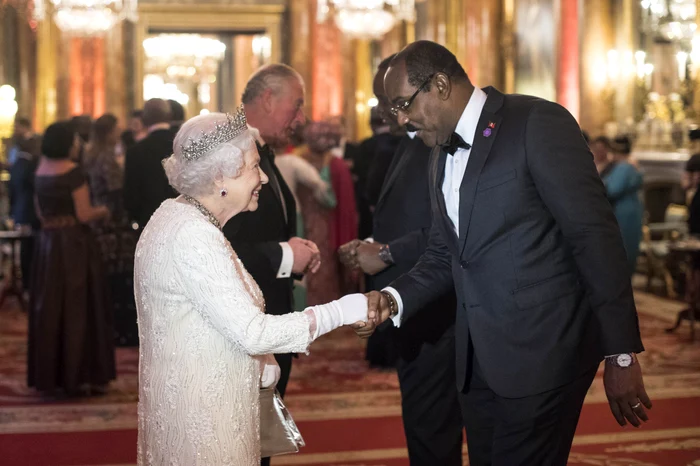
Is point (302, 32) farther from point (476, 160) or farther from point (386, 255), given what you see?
point (476, 160)

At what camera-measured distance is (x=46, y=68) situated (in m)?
18.8

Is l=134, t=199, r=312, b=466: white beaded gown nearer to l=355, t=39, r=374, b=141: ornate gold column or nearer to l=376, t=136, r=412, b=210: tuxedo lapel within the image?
l=376, t=136, r=412, b=210: tuxedo lapel

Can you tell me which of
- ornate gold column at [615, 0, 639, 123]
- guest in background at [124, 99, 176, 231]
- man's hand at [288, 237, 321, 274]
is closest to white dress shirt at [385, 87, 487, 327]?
man's hand at [288, 237, 321, 274]

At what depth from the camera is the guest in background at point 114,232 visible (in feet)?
26.8

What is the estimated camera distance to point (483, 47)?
17.3 metres

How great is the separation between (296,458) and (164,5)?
1460 centimetres

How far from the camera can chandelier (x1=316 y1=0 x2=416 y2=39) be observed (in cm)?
1659

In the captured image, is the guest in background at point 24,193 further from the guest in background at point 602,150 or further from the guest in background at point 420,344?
the guest in background at point 420,344

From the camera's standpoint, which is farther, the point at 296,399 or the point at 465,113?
the point at 296,399

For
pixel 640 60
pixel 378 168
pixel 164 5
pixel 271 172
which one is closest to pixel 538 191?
pixel 271 172

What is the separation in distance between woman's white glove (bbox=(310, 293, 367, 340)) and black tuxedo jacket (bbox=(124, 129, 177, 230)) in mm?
2432

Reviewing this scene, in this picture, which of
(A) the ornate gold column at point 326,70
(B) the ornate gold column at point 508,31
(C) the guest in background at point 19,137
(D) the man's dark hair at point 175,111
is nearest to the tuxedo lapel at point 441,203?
(D) the man's dark hair at point 175,111

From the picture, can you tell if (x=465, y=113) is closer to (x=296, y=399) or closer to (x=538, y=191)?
(x=538, y=191)

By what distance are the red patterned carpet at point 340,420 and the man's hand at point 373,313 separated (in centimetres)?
195
